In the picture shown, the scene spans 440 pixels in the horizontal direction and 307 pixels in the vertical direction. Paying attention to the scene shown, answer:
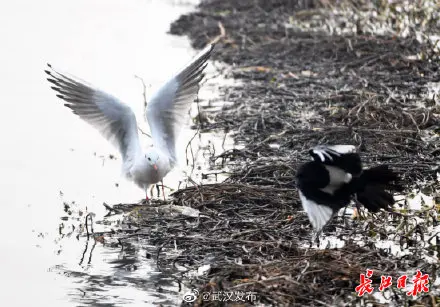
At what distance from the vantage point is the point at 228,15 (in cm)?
1694

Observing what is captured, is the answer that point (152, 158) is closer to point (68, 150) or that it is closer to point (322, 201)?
point (322, 201)

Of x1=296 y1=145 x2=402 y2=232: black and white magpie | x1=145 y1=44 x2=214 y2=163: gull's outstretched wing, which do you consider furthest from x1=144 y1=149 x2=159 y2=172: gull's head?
x1=296 y1=145 x2=402 y2=232: black and white magpie

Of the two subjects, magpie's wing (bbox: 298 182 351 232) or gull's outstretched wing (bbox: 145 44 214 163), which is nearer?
magpie's wing (bbox: 298 182 351 232)

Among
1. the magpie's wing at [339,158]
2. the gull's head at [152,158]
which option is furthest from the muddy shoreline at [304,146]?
the magpie's wing at [339,158]

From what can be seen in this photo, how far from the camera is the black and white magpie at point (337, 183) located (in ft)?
21.1

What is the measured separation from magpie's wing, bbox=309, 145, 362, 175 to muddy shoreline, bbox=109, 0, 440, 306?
1.90 ft

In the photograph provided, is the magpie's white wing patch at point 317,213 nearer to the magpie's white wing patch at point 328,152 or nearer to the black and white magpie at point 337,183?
the black and white magpie at point 337,183

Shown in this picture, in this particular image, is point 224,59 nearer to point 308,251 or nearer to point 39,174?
point 39,174

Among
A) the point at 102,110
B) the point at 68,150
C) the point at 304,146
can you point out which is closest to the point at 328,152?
the point at 102,110

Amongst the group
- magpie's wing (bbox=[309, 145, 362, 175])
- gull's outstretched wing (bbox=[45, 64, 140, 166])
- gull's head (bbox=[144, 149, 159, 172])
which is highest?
gull's outstretched wing (bbox=[45, 64, 140, 166])

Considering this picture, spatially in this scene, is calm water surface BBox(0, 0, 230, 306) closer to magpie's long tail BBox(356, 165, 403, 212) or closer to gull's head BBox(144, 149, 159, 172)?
gull's head BBox(144, 149, 159, 172)

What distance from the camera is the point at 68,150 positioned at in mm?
10203

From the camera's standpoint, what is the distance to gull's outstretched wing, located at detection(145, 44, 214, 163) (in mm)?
8414

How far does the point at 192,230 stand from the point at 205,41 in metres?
8.12
